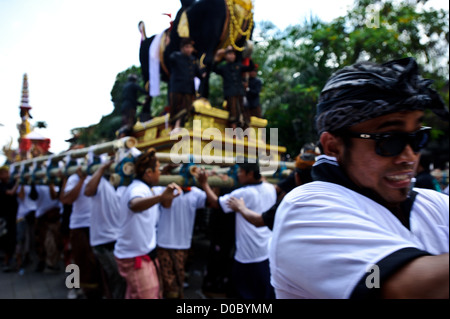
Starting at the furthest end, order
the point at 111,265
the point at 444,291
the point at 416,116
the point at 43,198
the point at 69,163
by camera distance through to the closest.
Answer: the point at 43,198, the point at 69,163, the point at 111,265, the point at 416,116, the point at 444,291

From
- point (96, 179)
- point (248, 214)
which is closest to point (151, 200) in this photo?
point (248, 214)

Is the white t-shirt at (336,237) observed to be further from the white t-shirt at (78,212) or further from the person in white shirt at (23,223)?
the person in white shirt at (23,223)

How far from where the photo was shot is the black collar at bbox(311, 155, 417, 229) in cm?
96

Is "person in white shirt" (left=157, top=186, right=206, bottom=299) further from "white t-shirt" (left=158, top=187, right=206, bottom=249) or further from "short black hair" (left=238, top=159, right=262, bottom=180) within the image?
"short black hair" (left=238, top=159, right=262, bottom=180)

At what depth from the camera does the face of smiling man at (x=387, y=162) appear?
0.91m

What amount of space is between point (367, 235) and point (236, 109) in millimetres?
6107

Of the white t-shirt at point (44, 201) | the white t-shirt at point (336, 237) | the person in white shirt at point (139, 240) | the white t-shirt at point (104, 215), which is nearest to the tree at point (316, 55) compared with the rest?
the white t-shirt at point (336, 237)

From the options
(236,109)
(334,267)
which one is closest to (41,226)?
(236,109)

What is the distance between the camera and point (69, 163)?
4.62 meters

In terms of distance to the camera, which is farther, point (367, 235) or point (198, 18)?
point (198, 18)

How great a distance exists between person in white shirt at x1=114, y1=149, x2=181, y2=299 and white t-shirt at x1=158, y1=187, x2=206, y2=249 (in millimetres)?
829

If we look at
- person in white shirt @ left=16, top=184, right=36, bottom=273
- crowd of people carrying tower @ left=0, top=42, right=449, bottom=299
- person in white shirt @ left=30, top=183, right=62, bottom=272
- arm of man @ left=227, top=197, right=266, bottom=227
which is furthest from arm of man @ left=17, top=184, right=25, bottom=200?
crowd of people carrying tower @ left=0, top=42, right=449, bottom=299
